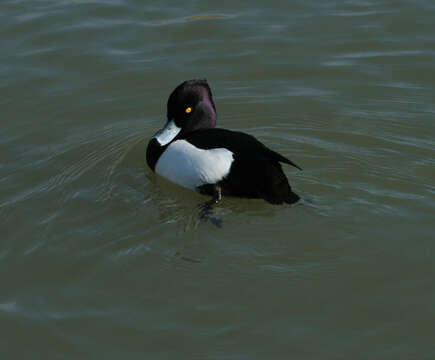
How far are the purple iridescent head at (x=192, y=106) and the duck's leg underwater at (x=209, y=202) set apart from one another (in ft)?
2.53

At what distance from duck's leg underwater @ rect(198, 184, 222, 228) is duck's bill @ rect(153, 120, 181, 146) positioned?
682 mm

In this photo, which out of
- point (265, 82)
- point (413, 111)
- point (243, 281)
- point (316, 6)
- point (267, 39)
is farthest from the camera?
point (316, 6)

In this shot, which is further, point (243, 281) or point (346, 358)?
point (243, 281)

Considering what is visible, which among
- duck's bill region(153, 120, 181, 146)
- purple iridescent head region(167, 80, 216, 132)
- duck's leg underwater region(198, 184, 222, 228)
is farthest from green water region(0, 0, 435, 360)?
purple iridescent head region(167, 80, 216, 132)

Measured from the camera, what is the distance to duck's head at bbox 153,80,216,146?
251 inches

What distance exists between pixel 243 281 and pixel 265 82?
339 cm

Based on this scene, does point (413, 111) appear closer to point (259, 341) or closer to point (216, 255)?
point (216, 255)

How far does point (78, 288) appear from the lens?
16.0ft

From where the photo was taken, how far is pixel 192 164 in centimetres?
594

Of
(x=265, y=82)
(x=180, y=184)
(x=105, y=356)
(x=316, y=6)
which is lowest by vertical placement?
(x=105, y=356)

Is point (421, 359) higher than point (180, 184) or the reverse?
the reverse

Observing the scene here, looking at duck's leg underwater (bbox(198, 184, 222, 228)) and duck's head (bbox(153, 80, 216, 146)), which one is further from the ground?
duck's head (bbox(153, 80, 216, 146))

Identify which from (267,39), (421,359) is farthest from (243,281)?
(267,39)

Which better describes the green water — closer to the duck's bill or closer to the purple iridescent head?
the duck's bill
